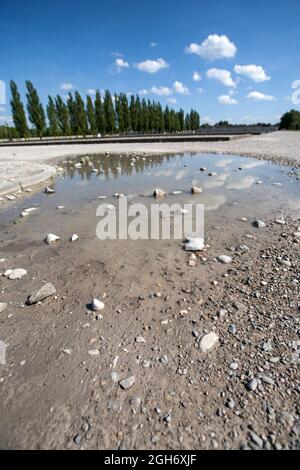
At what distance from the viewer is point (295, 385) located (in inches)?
59.5

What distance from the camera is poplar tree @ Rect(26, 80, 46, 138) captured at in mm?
46656

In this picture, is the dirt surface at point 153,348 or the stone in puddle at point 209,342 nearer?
the dirt surface at point 153,348

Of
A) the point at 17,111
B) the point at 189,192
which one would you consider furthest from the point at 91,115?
the point at 189,192

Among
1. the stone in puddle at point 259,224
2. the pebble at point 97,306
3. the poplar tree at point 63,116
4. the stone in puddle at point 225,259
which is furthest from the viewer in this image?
the poplar tree at point 63,116

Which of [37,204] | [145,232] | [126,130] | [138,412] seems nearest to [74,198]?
[37,204]

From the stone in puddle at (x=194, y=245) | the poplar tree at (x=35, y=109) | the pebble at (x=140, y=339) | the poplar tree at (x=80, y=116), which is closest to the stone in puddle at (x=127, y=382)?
the pebble at (x=140, y=339)

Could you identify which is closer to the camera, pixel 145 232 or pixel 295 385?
pixel 295 385

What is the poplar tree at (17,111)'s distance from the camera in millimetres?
46625

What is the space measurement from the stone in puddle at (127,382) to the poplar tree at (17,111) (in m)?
58.6

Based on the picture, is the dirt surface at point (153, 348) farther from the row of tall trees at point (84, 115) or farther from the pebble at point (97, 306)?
the row of tall trees at point (84, 115)

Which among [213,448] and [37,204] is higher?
[37,204]

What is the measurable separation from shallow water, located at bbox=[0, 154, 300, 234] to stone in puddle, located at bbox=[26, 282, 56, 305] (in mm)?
2550
